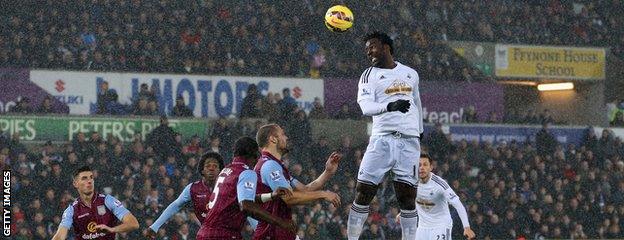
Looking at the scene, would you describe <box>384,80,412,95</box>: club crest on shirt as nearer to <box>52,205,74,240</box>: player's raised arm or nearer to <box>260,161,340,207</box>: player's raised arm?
<box>260,161,340,207</box>: player's raised arm

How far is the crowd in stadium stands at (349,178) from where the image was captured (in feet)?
78.1

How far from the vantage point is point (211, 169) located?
50.2 feet

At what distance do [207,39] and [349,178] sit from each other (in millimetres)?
→ 5829

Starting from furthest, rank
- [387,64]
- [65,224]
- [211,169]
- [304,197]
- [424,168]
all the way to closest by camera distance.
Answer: [424,168] → [211,169] → [65,224] → [387,64] → [304,197]

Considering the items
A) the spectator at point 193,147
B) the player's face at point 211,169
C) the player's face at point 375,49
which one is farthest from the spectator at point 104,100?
the player's face at point 375,49

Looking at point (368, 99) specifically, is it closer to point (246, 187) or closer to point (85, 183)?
point (246, 187)

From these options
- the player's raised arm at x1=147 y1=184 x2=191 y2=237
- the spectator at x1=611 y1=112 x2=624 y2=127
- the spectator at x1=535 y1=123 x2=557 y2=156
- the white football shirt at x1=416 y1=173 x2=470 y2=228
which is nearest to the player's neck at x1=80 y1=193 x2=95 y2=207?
the player's raised arm at x1=147 y1=184 x2=191 y2=237

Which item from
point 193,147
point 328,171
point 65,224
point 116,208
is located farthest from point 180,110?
point 328,171

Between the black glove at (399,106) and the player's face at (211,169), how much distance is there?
9.68 ft

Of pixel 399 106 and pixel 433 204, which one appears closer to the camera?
pixel 399 106

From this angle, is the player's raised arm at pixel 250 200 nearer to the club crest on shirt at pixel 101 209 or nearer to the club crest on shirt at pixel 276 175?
the club crest on shirt at pixel 276 175

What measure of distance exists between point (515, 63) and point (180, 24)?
43.4 feet

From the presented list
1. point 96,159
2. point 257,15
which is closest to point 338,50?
point 257,15

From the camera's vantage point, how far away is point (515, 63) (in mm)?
40531
